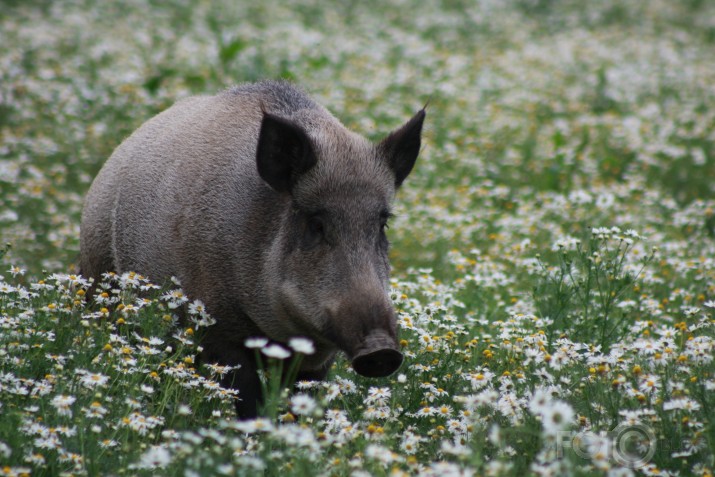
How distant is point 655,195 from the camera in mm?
9156

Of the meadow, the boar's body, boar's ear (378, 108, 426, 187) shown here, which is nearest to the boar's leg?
the boar's body

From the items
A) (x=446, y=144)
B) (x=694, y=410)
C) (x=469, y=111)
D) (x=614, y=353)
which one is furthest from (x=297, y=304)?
(x=469, y=111)

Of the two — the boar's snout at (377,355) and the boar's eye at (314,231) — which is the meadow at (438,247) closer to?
the boar's snout at (377,355)

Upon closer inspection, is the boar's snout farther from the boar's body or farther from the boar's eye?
the boar's eye

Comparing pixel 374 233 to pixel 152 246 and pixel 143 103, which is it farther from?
pixel 143 103

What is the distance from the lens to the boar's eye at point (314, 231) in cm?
466

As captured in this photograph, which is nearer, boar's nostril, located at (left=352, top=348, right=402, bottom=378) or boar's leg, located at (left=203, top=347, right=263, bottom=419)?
boar's nostril, located at (left=352, top=348, right=402, bottom=378)

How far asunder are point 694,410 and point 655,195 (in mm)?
5692

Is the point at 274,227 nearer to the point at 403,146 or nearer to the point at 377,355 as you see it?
the point at 403,146

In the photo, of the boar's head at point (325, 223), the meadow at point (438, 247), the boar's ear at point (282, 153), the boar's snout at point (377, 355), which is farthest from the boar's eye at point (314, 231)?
the boar's snout at point (377, 355)

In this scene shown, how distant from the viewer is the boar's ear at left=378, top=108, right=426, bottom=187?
514 centimetres

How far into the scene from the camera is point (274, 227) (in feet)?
16.0

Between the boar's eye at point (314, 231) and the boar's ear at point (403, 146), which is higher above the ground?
the boar's ear at point (403, 146)

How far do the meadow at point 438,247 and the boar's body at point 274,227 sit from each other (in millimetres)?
251
